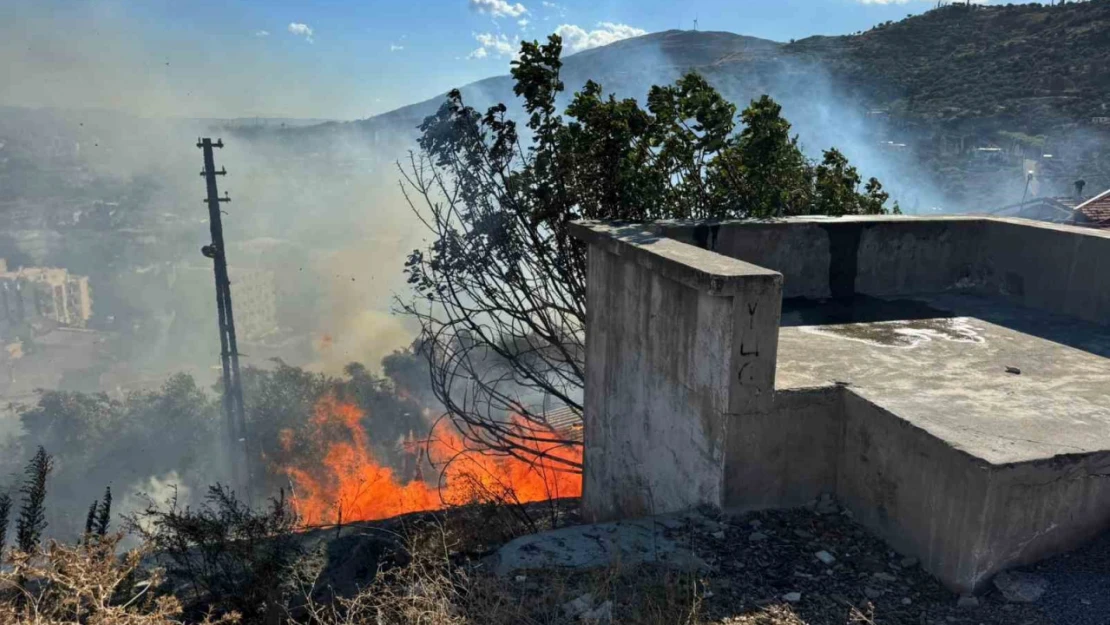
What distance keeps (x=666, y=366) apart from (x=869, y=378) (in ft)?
3.57

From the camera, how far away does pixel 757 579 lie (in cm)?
352

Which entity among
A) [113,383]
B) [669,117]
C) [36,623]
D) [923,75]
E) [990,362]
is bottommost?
[113,383]

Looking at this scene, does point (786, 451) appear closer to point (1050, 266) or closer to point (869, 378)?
point (869, 378)

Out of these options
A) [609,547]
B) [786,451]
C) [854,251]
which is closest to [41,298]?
[854,251]

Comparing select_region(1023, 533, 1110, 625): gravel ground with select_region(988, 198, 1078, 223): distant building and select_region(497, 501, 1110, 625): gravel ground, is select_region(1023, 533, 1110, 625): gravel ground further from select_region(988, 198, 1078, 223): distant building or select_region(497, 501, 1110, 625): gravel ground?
select_region(988, 198, 1078, 223): distant building

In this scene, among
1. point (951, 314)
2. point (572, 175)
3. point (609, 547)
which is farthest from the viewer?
point (572, 175)

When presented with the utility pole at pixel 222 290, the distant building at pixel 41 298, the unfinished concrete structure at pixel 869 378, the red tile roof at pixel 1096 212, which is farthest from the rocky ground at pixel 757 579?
the distant building at pixel 41 298

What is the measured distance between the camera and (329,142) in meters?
72.3

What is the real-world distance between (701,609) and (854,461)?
4.03 feet

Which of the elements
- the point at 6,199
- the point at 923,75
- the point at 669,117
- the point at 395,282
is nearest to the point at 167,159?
the point at 6,199

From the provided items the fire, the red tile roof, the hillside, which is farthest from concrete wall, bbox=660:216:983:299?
the hillside

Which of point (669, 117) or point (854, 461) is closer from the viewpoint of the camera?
point (854, 461)

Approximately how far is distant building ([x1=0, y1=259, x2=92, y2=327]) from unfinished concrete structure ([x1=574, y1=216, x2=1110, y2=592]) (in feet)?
141

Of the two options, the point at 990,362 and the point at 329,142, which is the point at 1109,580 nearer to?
the point at 990,362
